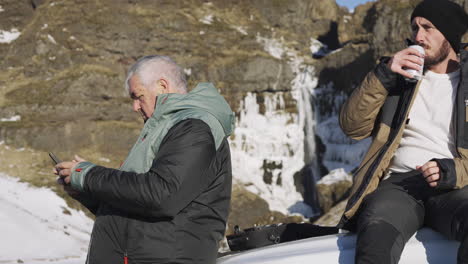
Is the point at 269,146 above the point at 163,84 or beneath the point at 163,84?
beneath

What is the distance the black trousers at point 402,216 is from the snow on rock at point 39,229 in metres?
7.79

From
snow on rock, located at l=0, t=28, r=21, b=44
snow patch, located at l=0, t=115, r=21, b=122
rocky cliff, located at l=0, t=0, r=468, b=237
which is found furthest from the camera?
snow on rock, located at l=0, t=28, r=21, b=44

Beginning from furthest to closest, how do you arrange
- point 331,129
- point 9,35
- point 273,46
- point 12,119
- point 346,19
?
point 346,19
point 273,46
point 9,35
point 331,129
point 12,119

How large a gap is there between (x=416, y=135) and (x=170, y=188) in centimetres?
156

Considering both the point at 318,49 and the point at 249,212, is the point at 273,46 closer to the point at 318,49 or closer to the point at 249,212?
the point at 318,49

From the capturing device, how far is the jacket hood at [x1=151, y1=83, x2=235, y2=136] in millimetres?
2936

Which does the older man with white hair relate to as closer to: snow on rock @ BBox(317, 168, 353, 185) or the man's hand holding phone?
the man's hand holding phone

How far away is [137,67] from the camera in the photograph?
3191 mm

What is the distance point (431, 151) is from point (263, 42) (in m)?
40.2

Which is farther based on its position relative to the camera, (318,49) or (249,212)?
(318,49)

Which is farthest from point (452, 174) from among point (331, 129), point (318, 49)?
point (318, 49)

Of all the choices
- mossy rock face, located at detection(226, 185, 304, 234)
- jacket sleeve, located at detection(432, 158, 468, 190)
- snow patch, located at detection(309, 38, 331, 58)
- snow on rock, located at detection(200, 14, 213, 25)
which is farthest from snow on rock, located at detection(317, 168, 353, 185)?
jacket sleeve, located at detection(432, 158, 468, 190)

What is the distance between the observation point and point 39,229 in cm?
1625

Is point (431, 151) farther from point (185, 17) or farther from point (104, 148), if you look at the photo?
point (185, 17)
